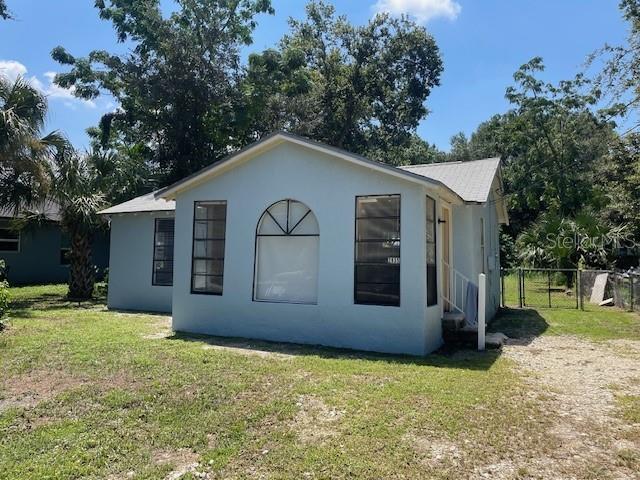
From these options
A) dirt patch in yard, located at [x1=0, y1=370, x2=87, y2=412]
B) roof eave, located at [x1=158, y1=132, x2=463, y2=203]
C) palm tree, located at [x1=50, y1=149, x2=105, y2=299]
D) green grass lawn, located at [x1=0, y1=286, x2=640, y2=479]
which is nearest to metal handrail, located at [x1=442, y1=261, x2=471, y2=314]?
roof eave, located at [x1=158, y1=132, x2=463, y2=203]

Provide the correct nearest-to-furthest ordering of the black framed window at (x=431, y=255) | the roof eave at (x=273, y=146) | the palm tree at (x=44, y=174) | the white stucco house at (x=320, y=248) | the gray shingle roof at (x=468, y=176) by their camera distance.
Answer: the roof eave at (x=273, y=146) < the white stucco house at (x=320, y=248) < the black framed window at (x=431, y=255) < the gray shingle roof at (x=468, y=176) < the palm tree at (x=44, y=174)

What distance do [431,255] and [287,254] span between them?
2673 millimetres

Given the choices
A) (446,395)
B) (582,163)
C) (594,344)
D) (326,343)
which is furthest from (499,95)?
(446,395)

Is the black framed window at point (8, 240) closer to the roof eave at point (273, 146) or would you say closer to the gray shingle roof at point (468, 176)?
the roof eave at point (273, 146)

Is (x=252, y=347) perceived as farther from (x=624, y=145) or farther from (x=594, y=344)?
(x=624, y=145)

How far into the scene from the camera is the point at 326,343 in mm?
8703

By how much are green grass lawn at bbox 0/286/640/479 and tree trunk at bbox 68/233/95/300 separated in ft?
26.3

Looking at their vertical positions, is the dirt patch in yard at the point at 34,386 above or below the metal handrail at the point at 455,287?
below

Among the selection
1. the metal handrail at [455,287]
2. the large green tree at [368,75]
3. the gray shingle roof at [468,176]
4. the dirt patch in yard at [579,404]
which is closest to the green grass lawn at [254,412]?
the dirt patch in yard at [579,404]

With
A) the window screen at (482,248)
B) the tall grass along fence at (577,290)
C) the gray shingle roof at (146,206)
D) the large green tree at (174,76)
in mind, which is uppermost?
the large green tree at (174,76)

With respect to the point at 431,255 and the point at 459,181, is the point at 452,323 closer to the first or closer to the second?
the point at 431,255

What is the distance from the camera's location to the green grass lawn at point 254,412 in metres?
3.99

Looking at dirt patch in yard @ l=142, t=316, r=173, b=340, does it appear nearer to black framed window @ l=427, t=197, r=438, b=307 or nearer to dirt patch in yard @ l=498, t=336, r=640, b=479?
black framed window @ l=427, t=197, r=438, b=307

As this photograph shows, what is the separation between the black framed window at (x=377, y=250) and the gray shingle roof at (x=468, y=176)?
232 centimetres
